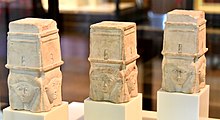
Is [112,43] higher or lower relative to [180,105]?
higher

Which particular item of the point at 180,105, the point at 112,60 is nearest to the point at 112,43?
→ the point at 112,60

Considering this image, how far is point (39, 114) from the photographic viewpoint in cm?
129

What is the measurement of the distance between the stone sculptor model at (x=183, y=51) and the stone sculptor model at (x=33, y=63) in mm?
320

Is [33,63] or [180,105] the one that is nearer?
[33,63]

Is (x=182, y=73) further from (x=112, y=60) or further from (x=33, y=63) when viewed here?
(x=33, y=63)

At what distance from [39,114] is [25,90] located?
7 centimetres

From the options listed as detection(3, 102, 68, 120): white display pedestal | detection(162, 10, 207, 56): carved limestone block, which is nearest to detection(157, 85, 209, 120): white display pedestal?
detection(162, 10, 207, 56): carved limestone block

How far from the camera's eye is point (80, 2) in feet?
14.0

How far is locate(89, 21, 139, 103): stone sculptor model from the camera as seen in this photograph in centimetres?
132

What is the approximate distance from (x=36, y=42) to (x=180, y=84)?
435 mm

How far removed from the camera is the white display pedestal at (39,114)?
129 centimetres

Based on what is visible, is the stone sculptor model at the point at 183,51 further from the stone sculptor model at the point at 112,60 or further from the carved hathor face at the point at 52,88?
the carved hathor face at the point at 52,88

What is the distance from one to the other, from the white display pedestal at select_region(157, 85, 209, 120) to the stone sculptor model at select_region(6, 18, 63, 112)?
32 cm

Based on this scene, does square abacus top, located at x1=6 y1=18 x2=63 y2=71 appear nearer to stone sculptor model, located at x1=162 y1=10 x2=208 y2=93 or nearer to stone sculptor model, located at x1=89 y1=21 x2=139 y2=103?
stone sculptor model, located at x1=89 y1=21 x2=139 y2=103
